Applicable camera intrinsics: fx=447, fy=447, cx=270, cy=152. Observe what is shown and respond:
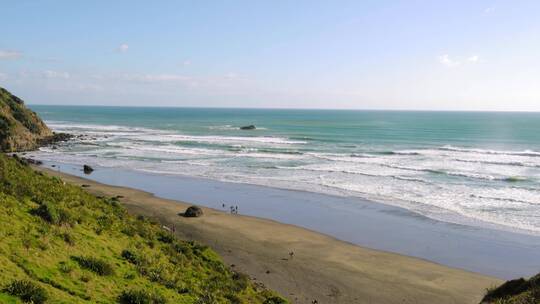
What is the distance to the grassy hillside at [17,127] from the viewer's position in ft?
234

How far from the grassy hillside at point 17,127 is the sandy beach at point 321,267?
5039 cm

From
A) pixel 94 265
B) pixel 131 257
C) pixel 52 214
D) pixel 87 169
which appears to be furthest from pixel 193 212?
pixel 87 169

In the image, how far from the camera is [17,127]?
76.2 m

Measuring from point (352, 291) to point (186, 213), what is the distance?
54.3 ft

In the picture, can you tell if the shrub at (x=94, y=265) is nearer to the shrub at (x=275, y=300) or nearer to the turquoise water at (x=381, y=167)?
the shrub at (x=275, y=300)

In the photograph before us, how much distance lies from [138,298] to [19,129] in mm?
73841

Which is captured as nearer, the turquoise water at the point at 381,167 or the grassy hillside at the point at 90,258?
the grassy hillside at the point at 90,258

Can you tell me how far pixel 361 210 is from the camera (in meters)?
37.6

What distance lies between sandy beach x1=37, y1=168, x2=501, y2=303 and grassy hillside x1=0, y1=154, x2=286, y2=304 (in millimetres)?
2949

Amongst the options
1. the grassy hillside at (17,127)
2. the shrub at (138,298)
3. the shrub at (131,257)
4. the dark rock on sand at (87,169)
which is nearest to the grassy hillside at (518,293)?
the shrub at (138,298)

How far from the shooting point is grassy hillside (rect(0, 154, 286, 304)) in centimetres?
1323

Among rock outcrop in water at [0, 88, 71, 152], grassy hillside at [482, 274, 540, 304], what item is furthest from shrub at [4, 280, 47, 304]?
rock outcrop in water at [0, 88, 71, 152]

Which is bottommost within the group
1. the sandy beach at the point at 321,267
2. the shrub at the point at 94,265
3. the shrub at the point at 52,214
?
the sandy beach at the point at 321,267

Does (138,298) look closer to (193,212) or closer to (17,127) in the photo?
(193,212)
